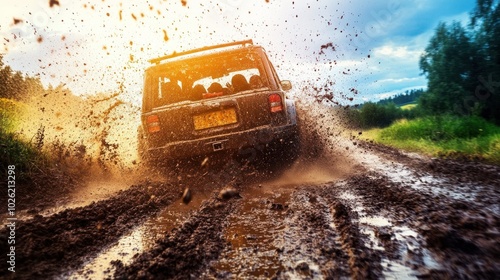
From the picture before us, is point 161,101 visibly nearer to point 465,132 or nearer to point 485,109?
point 465,132

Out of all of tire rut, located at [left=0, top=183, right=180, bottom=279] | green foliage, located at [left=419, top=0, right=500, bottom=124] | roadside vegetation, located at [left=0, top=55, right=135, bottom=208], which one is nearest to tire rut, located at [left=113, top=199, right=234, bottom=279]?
tire rut, located at [left=0, top=183, right=180, bottom=279]

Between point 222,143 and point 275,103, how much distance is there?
40.0 inches

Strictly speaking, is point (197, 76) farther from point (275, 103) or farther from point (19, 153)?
point (19, 153)

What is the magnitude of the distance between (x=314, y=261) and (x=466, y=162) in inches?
187

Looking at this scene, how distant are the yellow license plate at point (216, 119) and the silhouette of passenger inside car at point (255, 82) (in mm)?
747

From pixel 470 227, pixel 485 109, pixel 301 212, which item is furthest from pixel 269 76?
pixel 485 109

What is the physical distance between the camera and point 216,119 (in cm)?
465

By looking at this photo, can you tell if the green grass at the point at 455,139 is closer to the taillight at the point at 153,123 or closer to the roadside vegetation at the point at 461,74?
the roadside vegetation at the point at 461,74

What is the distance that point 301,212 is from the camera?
2.97m

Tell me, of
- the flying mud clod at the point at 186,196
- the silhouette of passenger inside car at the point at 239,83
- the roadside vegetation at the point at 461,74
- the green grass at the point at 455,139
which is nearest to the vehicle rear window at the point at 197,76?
the silhouette of passenger inside car at the point at 239,83

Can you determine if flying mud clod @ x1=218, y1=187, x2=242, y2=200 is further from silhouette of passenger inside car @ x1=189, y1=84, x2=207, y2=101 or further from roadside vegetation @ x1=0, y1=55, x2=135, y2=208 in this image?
roadside vegetation @ x1=0, y1=55, x2=135, y2=208

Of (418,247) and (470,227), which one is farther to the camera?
(470,227)

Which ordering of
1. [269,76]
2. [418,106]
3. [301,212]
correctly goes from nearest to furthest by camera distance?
[301,212]
[269,76]
[418,106]

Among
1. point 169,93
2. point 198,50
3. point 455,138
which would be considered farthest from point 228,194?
point 455,138
